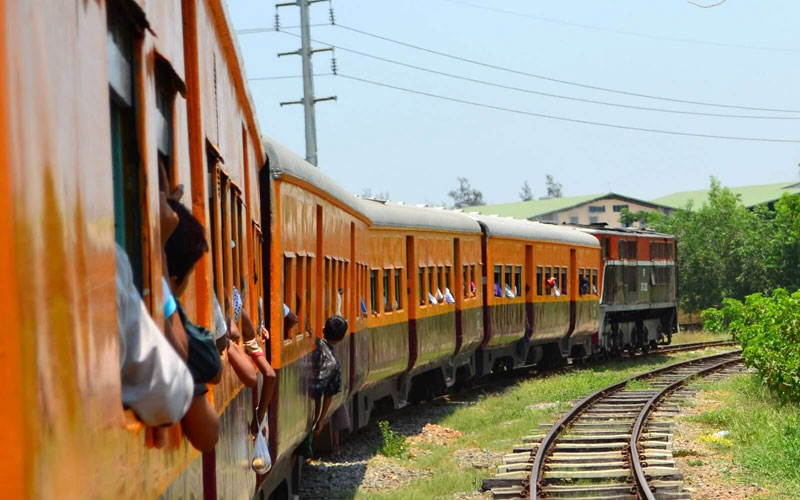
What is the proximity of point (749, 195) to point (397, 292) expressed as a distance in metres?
83.1

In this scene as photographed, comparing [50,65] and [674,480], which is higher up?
[50,65]

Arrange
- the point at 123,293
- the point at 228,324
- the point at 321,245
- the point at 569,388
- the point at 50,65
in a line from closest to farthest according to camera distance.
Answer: the point at 50,65, the point at 123,293, the point at 228,324, the point at 321,245, the point at 569,388

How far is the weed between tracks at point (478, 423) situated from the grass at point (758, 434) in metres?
2.41

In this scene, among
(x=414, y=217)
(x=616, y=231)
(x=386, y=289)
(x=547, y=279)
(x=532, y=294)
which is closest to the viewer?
(x=386, y=289)

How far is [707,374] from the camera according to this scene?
27.0 metres

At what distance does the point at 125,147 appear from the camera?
2645mm

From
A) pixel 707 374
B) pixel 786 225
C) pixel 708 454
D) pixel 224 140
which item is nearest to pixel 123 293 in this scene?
pixel 224 140

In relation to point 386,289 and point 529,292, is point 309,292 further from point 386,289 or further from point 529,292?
point 529,292

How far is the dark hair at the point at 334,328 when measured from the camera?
1078 centimetres

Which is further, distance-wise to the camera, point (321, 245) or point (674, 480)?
point (674, 480)

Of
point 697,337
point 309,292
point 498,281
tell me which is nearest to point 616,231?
point 498,281

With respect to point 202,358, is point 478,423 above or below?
below

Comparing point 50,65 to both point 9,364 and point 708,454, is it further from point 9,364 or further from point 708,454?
point 708,454

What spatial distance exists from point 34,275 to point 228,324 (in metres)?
3.17
